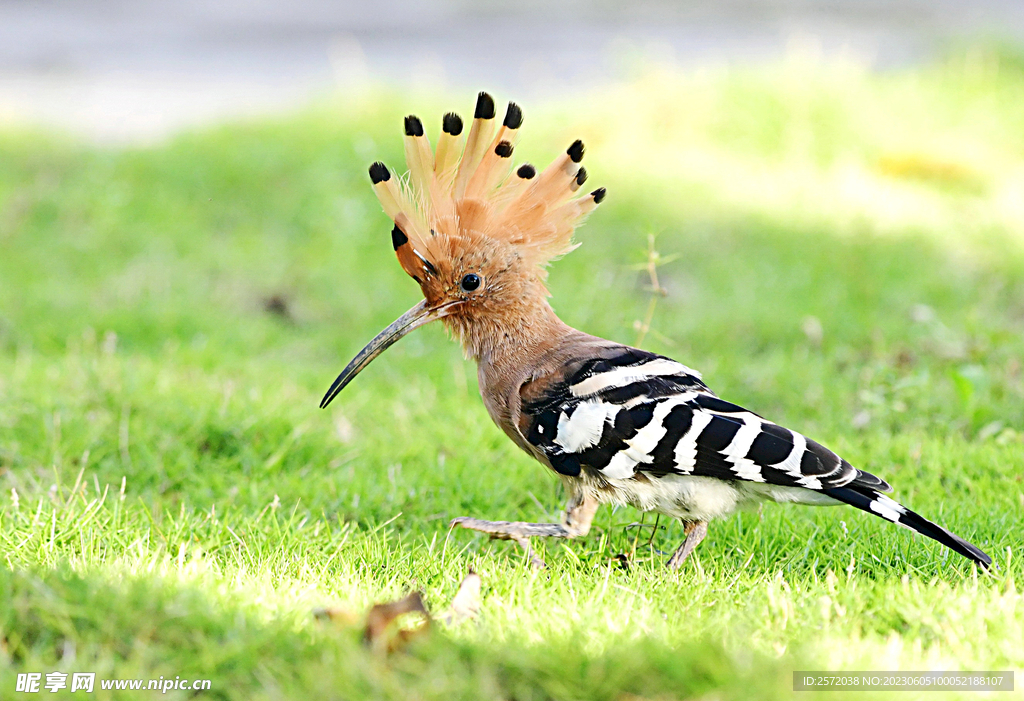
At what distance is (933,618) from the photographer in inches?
86.9

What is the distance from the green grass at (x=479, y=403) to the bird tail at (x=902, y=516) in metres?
0.09

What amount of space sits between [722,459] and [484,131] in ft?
3.70

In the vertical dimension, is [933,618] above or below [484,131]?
below

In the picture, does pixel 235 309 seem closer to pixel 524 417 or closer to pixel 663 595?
pixel 524 417

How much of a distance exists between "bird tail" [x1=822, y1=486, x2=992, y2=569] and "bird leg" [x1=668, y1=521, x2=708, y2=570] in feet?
1.19

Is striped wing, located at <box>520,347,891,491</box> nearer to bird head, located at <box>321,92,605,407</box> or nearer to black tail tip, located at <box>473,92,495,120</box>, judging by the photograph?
bird head, located at <box>321,92,605,407</box>

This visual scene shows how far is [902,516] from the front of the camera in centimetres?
249

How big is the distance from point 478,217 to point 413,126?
308 mm

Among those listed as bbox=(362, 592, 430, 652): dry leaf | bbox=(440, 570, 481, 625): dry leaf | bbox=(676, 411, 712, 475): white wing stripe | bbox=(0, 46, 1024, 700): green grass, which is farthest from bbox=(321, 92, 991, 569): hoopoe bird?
bbox=(362, 592, 430, 652): dry leaf

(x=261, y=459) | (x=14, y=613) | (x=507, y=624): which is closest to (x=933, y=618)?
(x=507, y=624)

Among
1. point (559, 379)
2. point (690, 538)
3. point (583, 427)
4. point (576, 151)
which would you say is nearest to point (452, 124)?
point (576, 151)

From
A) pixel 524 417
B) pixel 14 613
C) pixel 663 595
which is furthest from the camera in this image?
pixel 524 417

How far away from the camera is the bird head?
9.24 feet

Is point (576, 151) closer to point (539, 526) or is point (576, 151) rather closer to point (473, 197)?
point (473, 197)
